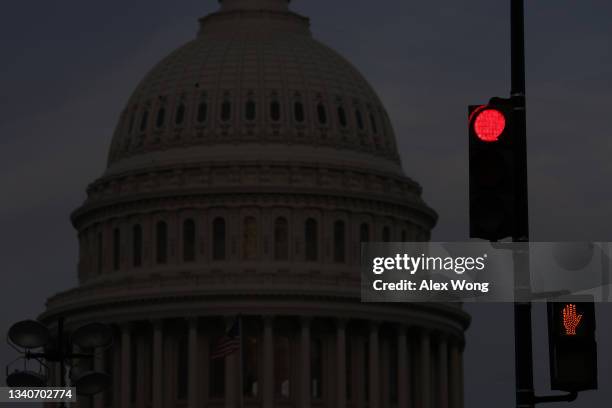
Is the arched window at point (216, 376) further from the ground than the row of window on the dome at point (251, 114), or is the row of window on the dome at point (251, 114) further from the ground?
the row of window on the dome at point (251, 114)

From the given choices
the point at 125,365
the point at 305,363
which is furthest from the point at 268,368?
the point at 125,365

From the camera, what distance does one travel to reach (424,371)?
151500 mm

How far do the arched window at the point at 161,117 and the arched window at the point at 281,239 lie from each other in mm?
11613

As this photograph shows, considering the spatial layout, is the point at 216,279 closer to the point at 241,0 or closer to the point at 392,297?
the point at 241,0

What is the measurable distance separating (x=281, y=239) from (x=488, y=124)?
127238mm

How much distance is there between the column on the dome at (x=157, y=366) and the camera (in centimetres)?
14725

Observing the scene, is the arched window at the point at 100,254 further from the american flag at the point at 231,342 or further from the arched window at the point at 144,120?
the american flag at the point at 231,342

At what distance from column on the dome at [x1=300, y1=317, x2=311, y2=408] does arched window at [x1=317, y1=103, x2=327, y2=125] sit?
16342 mm

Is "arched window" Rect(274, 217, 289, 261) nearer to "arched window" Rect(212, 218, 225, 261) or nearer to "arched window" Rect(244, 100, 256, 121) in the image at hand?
"arched window" Rect(212, 218, 225, 261)

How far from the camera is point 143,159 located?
508 ft

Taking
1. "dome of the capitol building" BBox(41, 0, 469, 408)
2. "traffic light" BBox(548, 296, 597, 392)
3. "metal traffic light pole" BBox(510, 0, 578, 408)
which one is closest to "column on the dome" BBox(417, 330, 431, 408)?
"dome of the capitol building" BBox(41, 0, 469, 408)

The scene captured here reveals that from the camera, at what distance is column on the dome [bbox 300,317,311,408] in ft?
→ 479

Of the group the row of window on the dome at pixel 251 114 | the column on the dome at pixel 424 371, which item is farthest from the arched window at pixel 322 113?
the column on the dome at pixel 424 371

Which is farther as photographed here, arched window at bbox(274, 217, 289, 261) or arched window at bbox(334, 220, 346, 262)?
arched window at bbox(334, 220, 346, 262)
